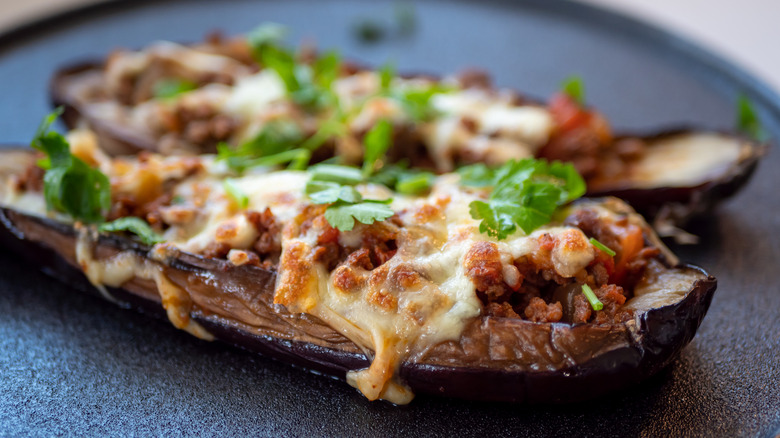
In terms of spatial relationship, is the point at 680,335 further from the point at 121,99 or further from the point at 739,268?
the point at 121,99

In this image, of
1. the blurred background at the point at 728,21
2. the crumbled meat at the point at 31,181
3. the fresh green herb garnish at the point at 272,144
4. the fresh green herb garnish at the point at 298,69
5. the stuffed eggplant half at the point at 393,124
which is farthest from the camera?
the blurred background at the point at 728,21

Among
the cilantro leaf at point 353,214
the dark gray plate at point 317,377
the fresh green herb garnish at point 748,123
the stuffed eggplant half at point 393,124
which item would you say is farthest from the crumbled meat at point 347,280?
the fresh green herb garnish at point 748,123

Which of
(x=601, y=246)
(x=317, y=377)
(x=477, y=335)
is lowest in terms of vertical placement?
(x=317, y=377)

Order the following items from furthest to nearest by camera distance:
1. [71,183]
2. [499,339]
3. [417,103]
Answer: [417,103] < [71,183] < [499,339]

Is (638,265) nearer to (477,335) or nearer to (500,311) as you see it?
(500,311)

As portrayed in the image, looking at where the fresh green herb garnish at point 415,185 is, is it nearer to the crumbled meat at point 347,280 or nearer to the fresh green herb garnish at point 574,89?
the crumbled meat at point 347,280

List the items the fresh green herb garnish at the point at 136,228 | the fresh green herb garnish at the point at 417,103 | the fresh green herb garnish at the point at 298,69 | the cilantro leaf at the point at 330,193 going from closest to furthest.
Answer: the cilantro leaf at the point at 330,193 → the fresh green herb garnish at the point at 136,228 → the fresh green herb garnish at the point at 417,103 → the fresh green herb garnish at the point at 298,69

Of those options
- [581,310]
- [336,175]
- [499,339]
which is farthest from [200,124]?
[581,310]

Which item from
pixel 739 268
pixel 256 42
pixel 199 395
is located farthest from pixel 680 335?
pixel 256 42
